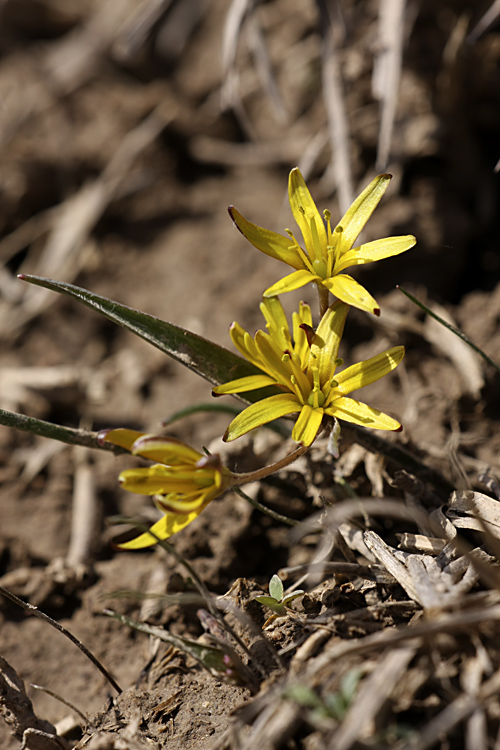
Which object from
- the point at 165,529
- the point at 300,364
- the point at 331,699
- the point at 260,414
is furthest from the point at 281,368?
the point at 331,699

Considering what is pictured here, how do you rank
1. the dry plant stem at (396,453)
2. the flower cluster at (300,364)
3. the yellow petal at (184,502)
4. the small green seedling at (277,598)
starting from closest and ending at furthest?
the yellow petal at (184,502) < the flower cluster at (300,364) < the small green seedling at (277,598) < the dry plant stem at (396,453)

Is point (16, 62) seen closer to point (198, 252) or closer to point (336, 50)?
point (198, 252)

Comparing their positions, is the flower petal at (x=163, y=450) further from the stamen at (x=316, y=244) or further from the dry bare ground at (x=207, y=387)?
the stamen at (x=316, y=244)

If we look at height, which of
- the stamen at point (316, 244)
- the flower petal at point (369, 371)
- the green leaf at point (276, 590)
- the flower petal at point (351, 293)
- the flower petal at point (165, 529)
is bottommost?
the green leaf at point (276, 590)

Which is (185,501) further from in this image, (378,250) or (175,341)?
(378,250)

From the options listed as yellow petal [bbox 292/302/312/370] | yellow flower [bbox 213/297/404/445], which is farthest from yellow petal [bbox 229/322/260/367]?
yellow petal [bbox 292/302/312/370]

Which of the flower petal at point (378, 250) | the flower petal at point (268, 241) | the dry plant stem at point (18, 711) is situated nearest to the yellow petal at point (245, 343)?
the flower petal at point (268, 241)

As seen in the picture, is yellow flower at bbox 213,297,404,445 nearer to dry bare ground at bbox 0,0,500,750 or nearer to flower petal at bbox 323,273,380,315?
flower petal at bbox 323,273,380,315

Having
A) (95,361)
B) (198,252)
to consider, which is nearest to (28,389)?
(95,361)
